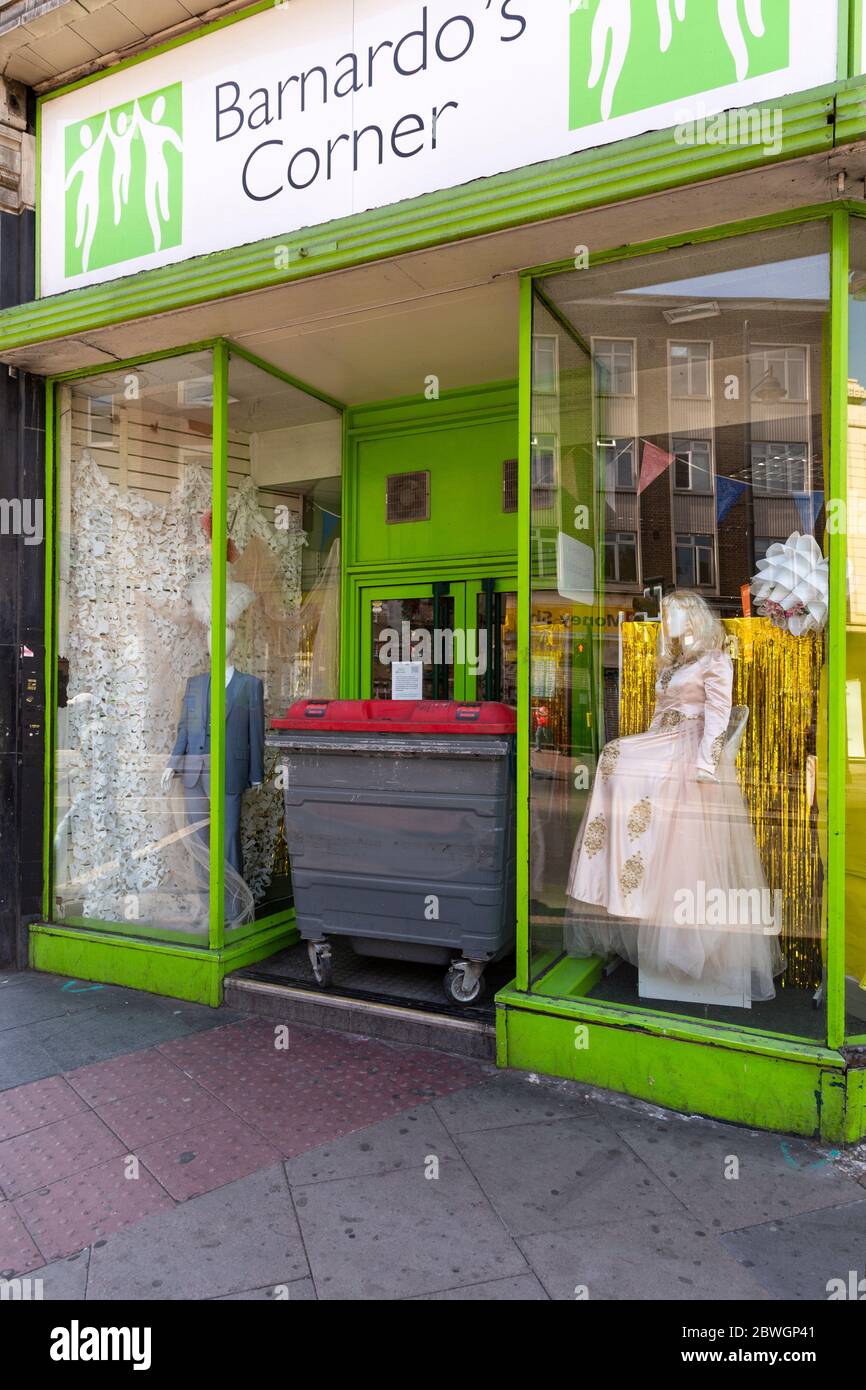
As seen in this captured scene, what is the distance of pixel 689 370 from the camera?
4168 millimetres

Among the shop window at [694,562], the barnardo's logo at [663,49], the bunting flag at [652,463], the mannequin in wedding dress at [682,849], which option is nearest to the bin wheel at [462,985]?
the mannequin in wedding dress at [682,849]

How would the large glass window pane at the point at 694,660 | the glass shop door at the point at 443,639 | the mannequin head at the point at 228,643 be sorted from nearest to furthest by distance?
the large glass window pane at the point at 694,660, the mannequin head at the point at 228,643, the glass shop door at the point at 443,639

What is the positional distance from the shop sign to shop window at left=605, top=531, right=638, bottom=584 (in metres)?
1.74

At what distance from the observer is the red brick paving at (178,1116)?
280 cm

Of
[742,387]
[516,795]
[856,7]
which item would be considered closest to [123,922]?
[516,795]

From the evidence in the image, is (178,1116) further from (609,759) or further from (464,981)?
(609,759)

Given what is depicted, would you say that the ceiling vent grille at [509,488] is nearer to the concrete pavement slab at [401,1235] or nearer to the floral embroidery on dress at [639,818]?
the floral embroidery on dress at [639,818]

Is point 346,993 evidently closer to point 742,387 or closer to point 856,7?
point 742,387

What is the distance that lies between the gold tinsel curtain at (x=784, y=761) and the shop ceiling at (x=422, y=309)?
1681 millimetres

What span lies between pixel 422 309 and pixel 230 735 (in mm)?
2411

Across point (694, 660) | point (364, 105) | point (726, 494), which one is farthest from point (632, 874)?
point (364, 105)

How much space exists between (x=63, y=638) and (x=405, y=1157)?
11.8 ft

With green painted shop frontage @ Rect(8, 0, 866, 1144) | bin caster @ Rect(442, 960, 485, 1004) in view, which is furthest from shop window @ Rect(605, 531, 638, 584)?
bin caster @ Rect(442, 960, 485, 1004)

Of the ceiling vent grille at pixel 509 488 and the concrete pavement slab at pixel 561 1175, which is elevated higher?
the ceiling vent grille at pixel 509 488
